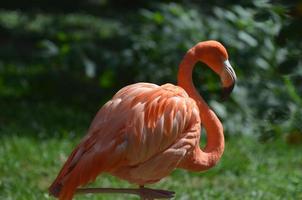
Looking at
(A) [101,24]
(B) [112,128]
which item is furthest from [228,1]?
(A) [101,24]

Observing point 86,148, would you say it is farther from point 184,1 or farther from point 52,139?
point 184,1

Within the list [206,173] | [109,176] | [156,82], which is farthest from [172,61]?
[109,176]

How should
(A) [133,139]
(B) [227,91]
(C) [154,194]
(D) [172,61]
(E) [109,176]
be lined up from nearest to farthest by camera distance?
(A) [133,139] < (C) [154,194] < (B) [227,91] < (E) [109,176] < (D) [172,61]

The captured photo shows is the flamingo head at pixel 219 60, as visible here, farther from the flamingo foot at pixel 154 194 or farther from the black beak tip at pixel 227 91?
the flamingo foot at pixel 154 194

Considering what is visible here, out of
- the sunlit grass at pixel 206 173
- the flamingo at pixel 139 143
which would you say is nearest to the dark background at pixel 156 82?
the sunlit grass at pixel 206 173

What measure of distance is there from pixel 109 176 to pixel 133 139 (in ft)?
7.07

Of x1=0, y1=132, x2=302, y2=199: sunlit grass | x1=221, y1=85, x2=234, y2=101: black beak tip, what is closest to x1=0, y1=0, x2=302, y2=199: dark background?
x1=0, y1=132, x2=302, y2=199: sunlit grass

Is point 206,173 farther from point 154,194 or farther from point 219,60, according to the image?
point 154,194

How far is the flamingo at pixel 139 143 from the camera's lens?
3576 mm

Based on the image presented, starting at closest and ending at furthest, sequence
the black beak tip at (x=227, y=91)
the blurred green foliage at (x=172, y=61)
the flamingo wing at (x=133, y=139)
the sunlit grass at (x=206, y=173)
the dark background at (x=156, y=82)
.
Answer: the flamingo wing at (x=133, y=139) < the black beak tip at (x=227, y=91) < the sunlit grass at (x=206, y=173) < the dark background at (x=156, y=82) < the blurred green foliage at (x=172, y=61)

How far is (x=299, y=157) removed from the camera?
6457 mm

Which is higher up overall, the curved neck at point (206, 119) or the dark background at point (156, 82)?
the curved neck at point (206, 119)

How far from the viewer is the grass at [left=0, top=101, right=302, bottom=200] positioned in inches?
205

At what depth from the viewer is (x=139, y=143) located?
3594 millimetres
